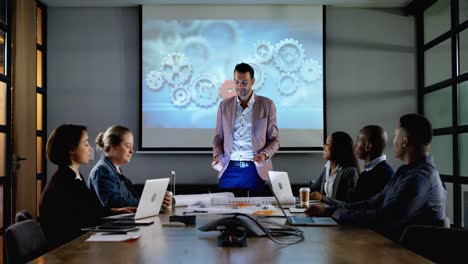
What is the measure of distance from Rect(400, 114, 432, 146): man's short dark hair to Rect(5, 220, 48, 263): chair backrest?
168cm

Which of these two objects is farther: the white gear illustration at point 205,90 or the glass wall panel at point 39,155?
the white gear illustration at point 205,90

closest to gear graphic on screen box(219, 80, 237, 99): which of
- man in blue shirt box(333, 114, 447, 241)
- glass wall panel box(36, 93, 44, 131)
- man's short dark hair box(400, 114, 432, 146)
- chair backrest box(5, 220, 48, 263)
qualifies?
glass wall panel box(36, 93, 44, 131)

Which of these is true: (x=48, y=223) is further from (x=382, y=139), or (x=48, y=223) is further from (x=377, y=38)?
(x=377, y=38)

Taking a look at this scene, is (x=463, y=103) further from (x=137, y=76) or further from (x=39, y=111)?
(x=39, y=111)

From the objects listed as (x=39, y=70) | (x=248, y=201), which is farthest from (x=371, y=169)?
(x=39, y=70)

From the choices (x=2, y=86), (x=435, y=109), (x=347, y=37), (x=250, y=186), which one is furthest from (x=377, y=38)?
(x=2, y=86)

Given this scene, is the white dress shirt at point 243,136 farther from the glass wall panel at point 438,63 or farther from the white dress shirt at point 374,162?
the glass wall panel at point 438,63

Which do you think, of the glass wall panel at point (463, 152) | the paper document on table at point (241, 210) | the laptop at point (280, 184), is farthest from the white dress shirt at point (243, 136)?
the glass wall panel at point (463, 152)

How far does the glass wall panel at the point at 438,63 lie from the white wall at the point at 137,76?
18 centimetres

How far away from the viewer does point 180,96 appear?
5109mm

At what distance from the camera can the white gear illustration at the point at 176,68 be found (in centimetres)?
510

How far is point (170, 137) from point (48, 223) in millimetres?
2982

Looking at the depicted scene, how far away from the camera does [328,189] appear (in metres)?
3.23

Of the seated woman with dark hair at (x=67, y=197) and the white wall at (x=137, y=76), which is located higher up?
the white wall at (x=137, y=76)
